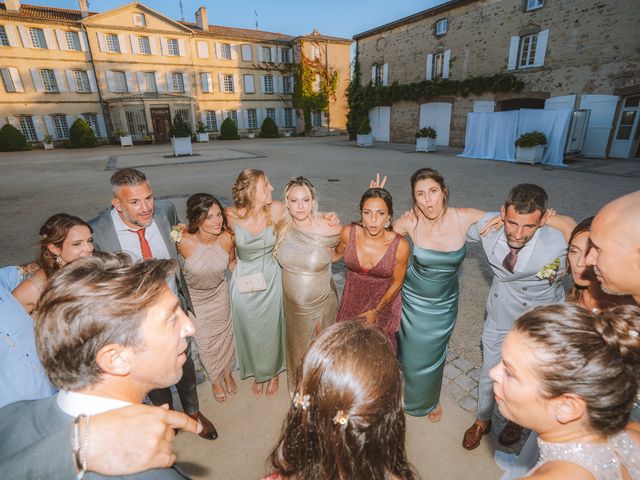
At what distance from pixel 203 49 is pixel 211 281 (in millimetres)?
39546

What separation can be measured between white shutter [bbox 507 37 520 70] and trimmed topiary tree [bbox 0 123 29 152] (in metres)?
38.0

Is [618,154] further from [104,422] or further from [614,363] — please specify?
[104,422]

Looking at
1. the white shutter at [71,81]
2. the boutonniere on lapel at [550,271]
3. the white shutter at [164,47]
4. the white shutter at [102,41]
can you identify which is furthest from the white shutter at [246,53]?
the boutonniere on lapel at [550,271]

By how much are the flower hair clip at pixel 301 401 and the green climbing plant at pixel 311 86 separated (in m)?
41.2

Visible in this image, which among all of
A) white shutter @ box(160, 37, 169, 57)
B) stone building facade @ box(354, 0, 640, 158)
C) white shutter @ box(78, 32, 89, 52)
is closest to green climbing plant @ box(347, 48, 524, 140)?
stone building facade @ box(354, 0, 640, 158)

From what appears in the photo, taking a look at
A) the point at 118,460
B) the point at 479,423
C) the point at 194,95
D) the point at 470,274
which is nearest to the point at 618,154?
the point at 470,274

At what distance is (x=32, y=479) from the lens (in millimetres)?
984

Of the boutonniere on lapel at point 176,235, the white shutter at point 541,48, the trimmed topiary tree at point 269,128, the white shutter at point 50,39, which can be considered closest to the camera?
the boutonniere on lapel at point 176,235

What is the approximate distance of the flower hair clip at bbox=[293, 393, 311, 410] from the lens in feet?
4.14

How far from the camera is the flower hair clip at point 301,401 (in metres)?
1.26

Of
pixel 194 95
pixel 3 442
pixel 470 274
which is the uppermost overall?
pixel 194 95

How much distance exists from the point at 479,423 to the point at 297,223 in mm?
2462

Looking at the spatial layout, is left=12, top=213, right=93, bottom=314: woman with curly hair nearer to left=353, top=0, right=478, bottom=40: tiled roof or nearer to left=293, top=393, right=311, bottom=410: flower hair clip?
left=293, top=393, right=311, bottom=410: flower hair clip

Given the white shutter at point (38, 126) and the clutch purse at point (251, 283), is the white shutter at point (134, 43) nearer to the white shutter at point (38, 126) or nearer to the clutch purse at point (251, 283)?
the white shutter at point (38, 126)
